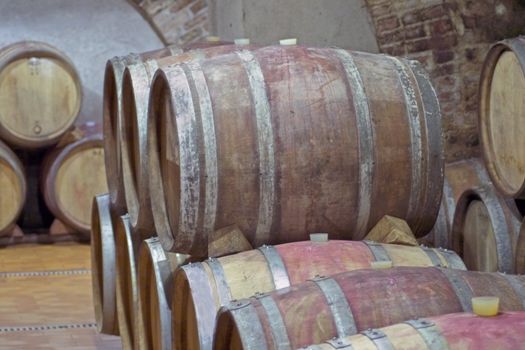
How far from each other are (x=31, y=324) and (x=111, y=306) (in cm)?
153

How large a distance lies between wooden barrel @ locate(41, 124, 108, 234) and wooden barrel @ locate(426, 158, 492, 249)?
541 cm

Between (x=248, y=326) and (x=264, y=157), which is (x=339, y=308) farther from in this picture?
(x=264, y=157)

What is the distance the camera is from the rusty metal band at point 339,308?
2.99m

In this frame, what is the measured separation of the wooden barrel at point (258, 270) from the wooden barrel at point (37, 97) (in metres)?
6.67

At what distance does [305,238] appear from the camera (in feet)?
13.2

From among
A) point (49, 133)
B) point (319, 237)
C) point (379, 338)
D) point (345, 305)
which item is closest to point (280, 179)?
point (319, 237)

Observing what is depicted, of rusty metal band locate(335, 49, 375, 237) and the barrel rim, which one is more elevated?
rusty metal band locate(335, 49, 375, 237)

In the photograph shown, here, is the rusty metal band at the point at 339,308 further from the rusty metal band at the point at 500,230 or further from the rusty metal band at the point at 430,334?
the rusty metal band at the point at 500,230

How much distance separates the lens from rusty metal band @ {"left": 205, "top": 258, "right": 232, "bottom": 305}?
11.6 feet

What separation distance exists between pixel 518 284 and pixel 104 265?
96.7 inches

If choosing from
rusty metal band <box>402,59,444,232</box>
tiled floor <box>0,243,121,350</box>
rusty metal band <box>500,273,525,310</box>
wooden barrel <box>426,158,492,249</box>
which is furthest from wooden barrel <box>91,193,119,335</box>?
rusty metal band <box>500,273,525,310</box>

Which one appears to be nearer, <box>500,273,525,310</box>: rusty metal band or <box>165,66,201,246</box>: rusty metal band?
<box>500,273,525,310</box>: rusty metal band

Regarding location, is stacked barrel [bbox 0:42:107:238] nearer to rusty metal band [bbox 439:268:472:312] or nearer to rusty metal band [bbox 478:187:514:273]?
rusty metal band [bbox 478:187:514:273]

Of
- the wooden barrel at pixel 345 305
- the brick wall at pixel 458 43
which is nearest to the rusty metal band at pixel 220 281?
the wooden barrel at pixel 345 305
